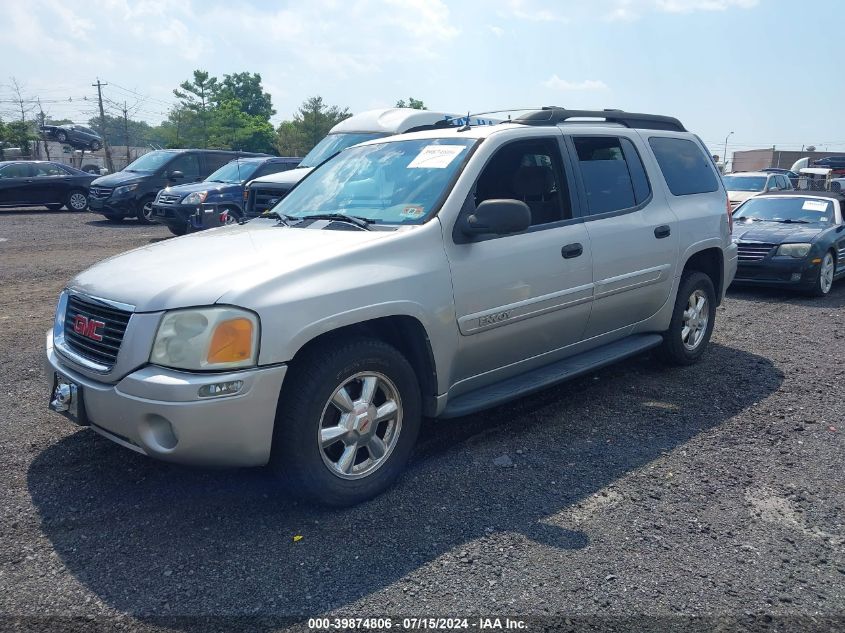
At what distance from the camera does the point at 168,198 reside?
45.8ft

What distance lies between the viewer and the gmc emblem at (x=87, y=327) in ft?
Result: 11.2

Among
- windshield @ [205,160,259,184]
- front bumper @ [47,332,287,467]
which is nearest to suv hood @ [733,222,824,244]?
front bumper @ [47,332,287,467]

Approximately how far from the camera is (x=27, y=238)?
46.4 feet

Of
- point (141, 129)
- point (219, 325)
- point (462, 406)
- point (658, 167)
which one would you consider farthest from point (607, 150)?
point (141, 129)

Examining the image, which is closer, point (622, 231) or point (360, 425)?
point (360, 425)

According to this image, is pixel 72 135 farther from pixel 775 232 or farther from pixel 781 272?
pixel 781 272

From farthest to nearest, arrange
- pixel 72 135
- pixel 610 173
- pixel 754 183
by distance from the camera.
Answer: pixel 72 135
pixel 754 183
pixel 610 173

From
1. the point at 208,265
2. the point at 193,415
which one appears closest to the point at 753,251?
the point at 208,265

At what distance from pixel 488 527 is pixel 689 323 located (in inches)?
130

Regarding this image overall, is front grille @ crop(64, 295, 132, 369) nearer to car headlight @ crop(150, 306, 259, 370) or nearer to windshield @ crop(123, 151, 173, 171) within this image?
car headlight @ crop(150, 306, 259, 370)

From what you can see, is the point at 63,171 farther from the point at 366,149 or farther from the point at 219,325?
the point at 219,325

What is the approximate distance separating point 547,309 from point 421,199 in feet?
3.41

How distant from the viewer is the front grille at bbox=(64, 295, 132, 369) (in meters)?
3.30

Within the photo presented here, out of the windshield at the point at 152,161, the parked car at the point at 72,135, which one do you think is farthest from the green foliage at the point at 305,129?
the windshield at the point at 152,161
